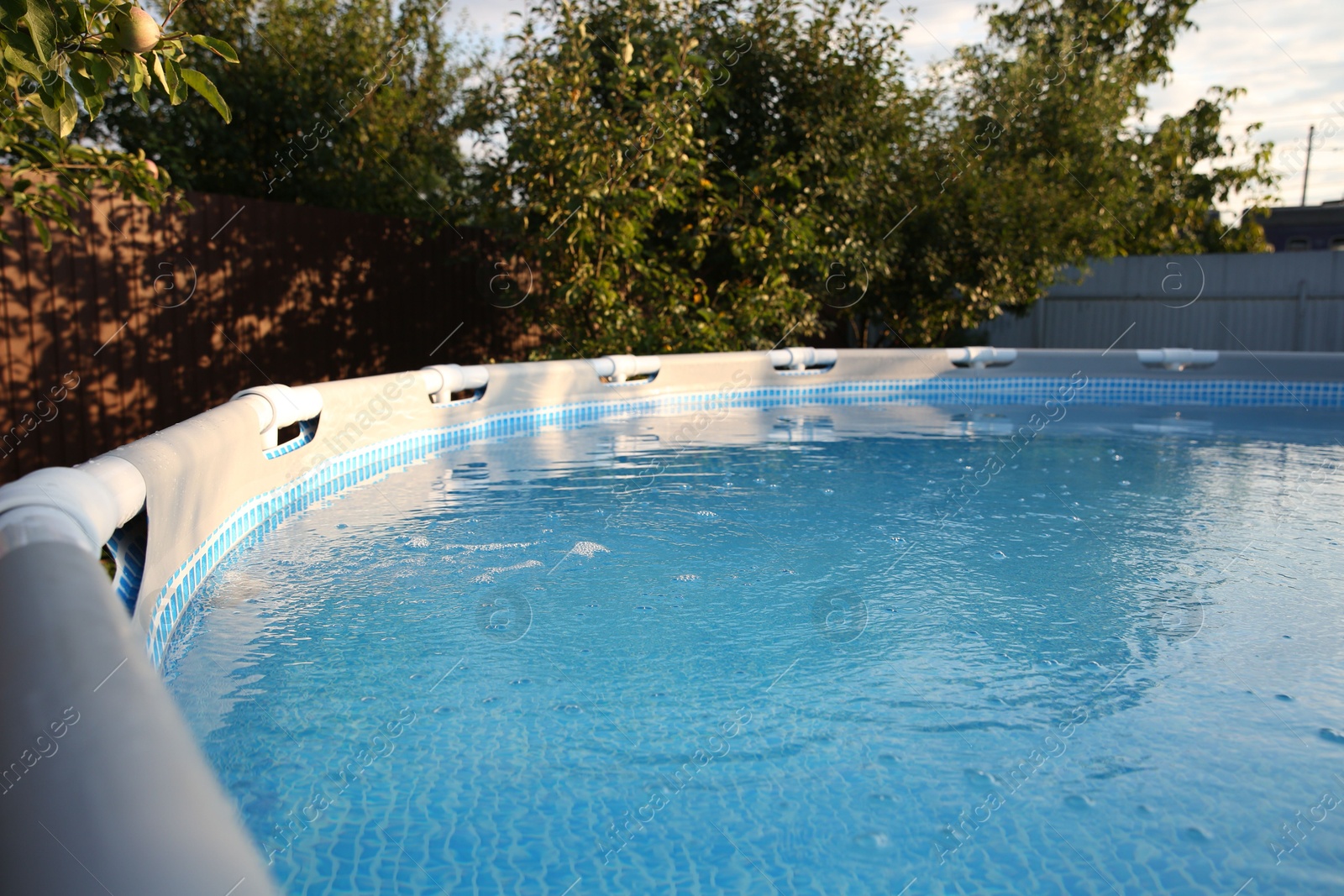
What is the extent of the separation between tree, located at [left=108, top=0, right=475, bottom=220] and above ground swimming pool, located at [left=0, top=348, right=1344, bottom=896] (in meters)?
4.76

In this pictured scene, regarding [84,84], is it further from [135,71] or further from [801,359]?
[801,359]

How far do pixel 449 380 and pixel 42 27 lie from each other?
4.39 m

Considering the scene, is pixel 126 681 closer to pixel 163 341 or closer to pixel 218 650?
pixel 218 650

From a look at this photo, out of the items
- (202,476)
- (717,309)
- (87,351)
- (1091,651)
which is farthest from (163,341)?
(1091,651)

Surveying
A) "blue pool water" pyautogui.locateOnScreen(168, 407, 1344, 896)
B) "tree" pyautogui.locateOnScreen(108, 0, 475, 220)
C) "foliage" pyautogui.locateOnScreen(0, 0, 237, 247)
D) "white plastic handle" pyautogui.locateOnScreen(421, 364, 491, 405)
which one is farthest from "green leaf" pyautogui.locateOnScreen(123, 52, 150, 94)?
"tree" pyautogui.locateOnScreen(108, 0, 475, 220)

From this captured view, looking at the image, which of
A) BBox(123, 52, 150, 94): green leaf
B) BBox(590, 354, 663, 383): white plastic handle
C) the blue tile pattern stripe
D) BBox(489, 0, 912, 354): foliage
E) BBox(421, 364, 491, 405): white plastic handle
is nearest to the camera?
BBox(123, 52, 150, 94): green leaf

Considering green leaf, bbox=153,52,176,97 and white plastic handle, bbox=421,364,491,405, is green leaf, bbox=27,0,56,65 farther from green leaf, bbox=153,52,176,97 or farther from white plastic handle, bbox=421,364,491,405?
white plastic handle, bbox=421,364,491,405

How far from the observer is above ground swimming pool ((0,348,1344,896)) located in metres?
1.53

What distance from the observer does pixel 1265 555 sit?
349cm

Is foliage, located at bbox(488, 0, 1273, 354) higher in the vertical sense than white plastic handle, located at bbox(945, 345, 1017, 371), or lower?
higher

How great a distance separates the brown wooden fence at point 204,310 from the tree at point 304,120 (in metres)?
1.04

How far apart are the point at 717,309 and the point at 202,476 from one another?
21.5 feet

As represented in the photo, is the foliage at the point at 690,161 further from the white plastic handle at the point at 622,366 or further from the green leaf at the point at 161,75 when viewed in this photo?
the green leaf at the point at 161,75

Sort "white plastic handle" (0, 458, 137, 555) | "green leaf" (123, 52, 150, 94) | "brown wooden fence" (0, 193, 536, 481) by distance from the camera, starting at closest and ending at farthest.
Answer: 1. "white plastic handle" (0, 458, 137, 555)
2. "green leaf" (123, 52, 150, 94)
3. "brown wooden fence" (0, 193, 536, 481)
